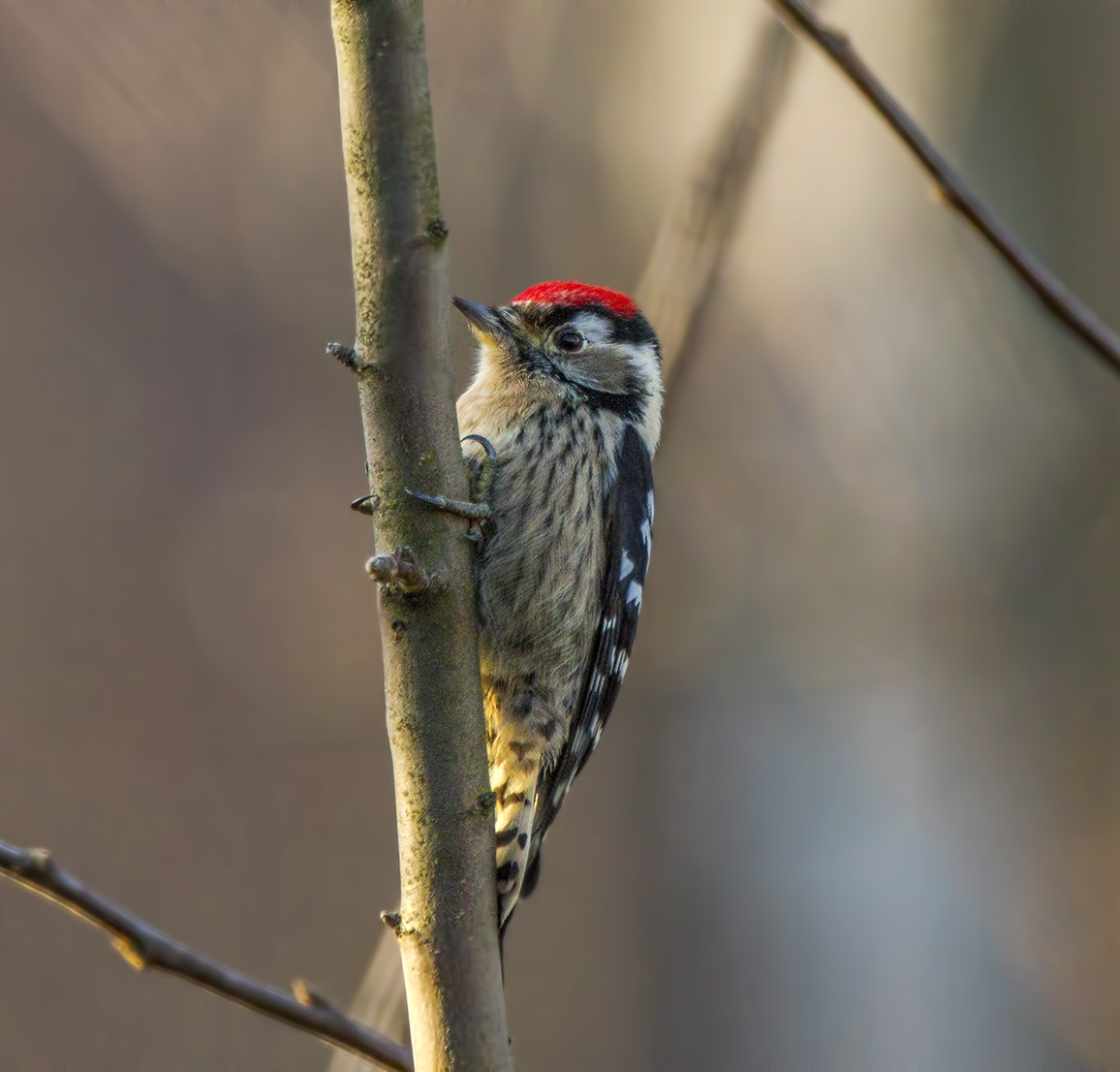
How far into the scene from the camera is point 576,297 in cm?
325

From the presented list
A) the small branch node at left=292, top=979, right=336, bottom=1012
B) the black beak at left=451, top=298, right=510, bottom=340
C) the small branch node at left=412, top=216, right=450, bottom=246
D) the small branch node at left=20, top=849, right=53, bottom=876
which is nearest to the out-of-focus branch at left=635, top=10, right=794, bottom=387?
the black beak at left=451, top=298, right=510, bottom=340

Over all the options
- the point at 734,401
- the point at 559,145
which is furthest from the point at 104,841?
the point at 559,145

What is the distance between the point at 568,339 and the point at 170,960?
78.9 inches

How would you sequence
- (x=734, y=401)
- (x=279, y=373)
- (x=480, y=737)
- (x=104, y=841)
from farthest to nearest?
(x=734, y=401), (x=279, y=373), (x=104, y=841), (x=480, y=737)

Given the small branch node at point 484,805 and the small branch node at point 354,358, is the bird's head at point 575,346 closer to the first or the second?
the small branch node at point 354,358

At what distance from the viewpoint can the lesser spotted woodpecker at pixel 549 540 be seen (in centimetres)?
283

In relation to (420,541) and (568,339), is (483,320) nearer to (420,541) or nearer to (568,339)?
(568,339)

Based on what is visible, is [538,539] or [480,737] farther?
[538,539]

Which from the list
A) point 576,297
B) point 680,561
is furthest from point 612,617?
point 680,561

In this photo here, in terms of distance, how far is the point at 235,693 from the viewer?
17.8 feet

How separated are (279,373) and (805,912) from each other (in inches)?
143

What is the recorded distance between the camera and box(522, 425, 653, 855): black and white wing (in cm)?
290

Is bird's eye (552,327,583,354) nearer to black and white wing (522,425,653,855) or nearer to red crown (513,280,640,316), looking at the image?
red crown (513,280,640,316)

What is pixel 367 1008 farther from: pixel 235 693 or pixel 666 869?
pixel 666 869
